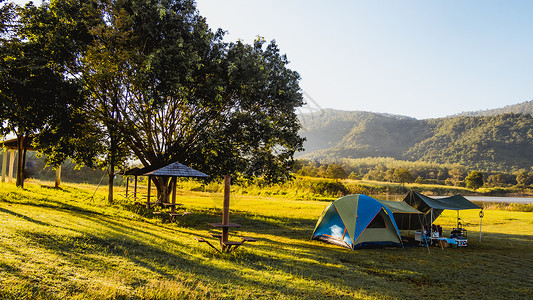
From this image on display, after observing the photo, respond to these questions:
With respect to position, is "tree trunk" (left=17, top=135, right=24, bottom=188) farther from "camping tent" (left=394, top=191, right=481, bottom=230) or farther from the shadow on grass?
"camping tent" (left=394, top=191, right=481, bottom=230)

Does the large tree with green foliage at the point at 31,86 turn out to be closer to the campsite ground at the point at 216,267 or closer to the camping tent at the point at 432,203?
the campsite ground at the point at 216,267

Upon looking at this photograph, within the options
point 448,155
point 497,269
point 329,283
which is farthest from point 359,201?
point 448,155

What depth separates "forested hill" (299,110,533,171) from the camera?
9169cm

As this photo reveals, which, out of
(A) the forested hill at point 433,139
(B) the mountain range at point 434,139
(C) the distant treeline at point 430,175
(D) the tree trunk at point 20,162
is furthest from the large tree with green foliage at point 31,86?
(A) the forested hill at point 433,139

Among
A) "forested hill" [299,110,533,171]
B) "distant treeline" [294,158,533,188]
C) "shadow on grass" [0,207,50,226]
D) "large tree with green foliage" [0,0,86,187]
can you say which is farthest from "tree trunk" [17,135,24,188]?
"forested hill" [299,110,533,171]

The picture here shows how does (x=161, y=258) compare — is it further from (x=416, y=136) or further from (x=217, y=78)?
(x=416, y=136)

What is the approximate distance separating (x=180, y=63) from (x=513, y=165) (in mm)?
100039

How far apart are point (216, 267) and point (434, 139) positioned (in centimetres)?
12552

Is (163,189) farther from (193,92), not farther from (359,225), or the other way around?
(359,225)

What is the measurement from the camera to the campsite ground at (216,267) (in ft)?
18.3

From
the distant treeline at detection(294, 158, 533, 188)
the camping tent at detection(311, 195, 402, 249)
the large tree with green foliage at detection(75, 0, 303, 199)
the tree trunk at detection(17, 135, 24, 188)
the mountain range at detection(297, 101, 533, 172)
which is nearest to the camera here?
the camping tent at detection(311, 195, 402, 249)

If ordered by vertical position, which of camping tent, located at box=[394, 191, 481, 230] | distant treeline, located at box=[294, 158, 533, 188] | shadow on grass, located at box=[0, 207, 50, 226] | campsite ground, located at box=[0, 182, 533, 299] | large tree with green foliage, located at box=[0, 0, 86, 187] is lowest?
campsite ground, located at box=[0, 182, 533, 299]

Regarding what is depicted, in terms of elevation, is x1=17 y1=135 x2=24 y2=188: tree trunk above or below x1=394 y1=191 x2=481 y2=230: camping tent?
above

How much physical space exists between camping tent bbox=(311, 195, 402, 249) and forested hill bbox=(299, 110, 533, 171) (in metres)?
55.1
